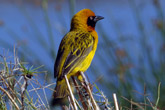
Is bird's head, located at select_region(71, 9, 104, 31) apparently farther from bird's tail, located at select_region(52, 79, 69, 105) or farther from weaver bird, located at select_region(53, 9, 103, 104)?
bird's tail, located at select_region(52, 79, 69, 105)

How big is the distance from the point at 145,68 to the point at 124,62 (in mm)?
339

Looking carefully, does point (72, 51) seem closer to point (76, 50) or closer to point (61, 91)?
point (76, 50)

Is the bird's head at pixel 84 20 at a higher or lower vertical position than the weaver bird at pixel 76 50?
higher

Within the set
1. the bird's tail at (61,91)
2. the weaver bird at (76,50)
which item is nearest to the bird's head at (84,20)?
the weaver bird at (76,50)

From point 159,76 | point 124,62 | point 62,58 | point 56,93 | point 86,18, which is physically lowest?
point 159,76

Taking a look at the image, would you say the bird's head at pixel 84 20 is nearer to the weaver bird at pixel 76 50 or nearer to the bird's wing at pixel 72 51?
the weaver bird at pixel 76 50

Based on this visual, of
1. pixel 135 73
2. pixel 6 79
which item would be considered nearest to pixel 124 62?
pixel 135 73

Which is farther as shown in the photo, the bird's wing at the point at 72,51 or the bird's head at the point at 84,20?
the bird's head at the point at 84,20

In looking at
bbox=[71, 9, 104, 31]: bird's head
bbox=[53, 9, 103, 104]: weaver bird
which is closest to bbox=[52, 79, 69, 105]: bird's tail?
bbox=[53, 9, 103, 104]: weaver bird

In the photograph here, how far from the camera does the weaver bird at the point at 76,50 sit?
9.21 feet

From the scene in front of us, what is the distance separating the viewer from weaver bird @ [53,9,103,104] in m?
2.81

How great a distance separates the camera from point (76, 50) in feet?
10.3

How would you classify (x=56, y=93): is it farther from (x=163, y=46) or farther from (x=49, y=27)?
(x=163, y=46)

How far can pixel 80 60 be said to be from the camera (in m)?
3.05
